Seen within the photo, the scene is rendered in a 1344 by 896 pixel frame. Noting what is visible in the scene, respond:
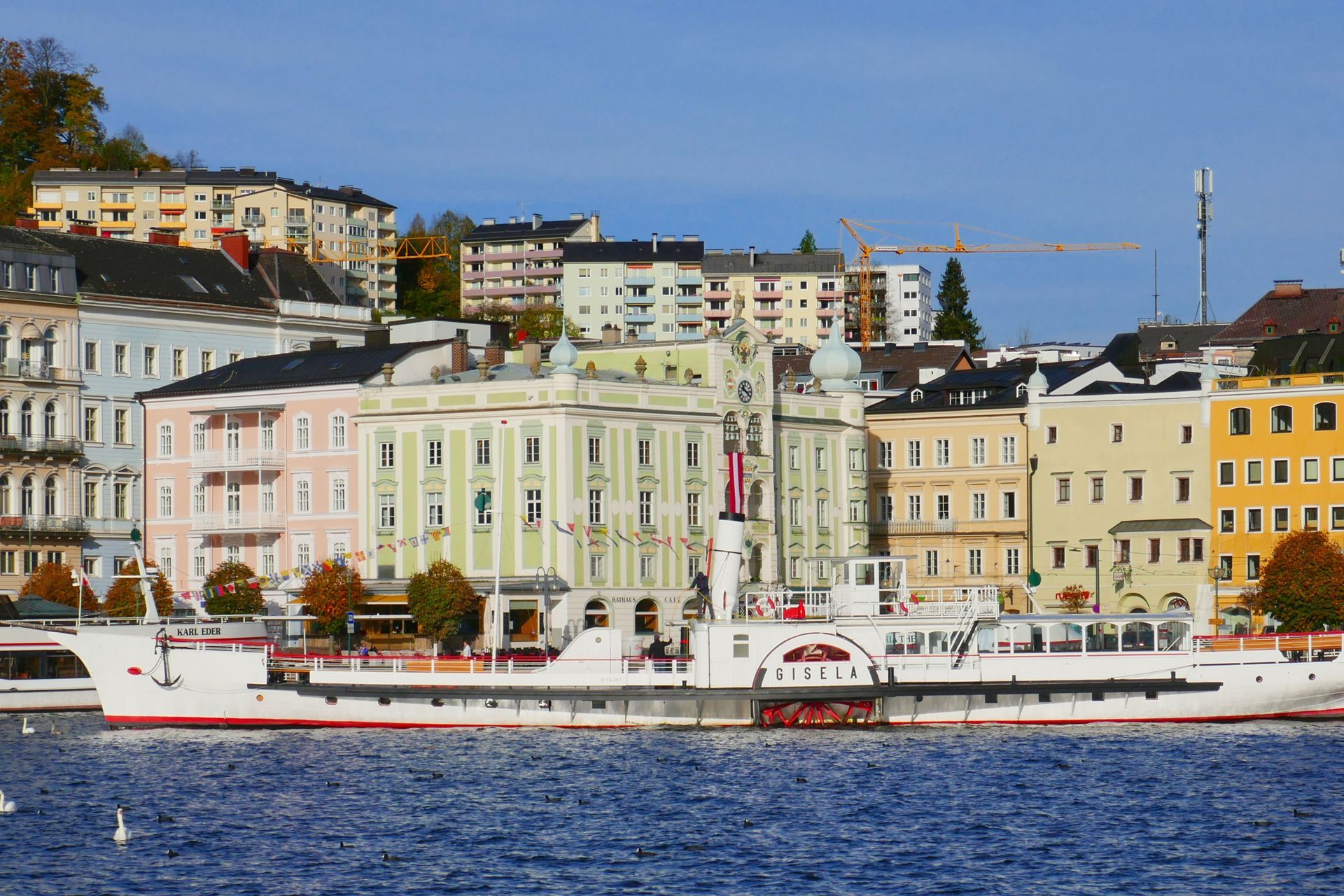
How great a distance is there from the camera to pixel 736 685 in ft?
229

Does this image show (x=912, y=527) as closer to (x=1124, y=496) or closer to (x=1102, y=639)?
(x=1124, y=496)

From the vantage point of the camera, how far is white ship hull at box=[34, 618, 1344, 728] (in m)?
69.7

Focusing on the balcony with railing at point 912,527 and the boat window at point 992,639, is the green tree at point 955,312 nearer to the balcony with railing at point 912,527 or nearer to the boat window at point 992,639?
the balcony with railing at point 912,527

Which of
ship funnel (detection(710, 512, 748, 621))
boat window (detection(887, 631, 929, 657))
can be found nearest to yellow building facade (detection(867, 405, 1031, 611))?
boat window (detection(887, 631, 929, 657))

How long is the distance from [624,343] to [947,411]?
662 inches

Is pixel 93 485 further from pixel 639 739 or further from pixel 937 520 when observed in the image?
pixel 639 739

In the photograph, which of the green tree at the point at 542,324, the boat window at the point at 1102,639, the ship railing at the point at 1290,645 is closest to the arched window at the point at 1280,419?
the ship railing at the point at 1290,645

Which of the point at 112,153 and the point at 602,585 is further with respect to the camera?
the point at 112,153

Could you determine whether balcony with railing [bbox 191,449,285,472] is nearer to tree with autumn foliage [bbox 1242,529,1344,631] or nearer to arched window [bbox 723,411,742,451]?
arched window [bbox 723,411,742,451]

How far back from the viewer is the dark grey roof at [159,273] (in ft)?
370

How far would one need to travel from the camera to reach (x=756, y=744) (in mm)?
66188

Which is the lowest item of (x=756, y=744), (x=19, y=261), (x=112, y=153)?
(x=756, y=744)

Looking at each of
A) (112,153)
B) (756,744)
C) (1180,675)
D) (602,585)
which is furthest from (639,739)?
(112,153)

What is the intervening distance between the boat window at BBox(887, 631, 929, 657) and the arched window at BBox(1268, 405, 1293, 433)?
125ft
